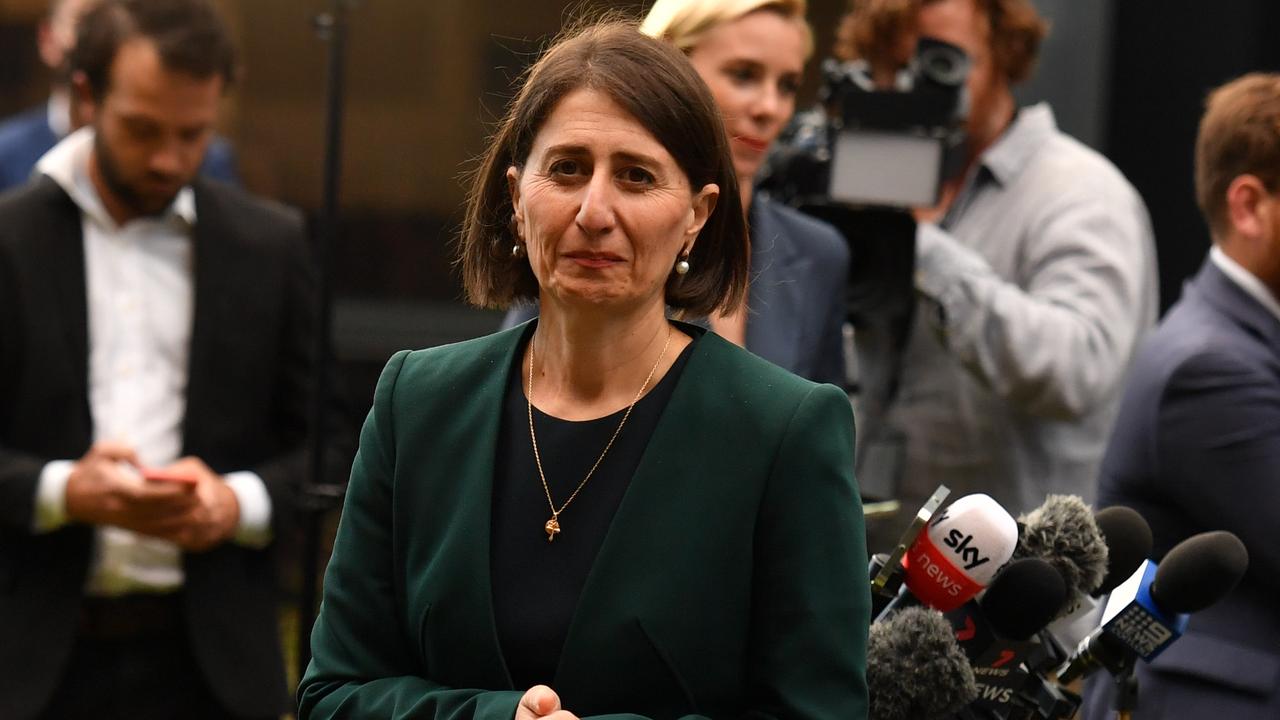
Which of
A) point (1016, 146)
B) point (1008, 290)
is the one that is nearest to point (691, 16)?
point (1008, 290)

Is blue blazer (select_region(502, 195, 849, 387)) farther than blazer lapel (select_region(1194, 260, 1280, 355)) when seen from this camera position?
Yes

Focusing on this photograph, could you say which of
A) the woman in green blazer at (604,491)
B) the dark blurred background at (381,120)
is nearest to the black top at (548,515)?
the woman in green blazer at (604,491)

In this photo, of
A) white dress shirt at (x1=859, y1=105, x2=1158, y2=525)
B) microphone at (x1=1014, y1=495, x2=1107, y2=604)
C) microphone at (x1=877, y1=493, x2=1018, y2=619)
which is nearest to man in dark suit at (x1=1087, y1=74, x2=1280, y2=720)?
white dress shirt at (x1=859, y1=105, x2=1158, y2=525)

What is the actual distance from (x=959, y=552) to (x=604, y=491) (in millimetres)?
443

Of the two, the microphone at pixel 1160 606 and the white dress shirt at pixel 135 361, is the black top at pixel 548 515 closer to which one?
the microphone at pixel 1160 606

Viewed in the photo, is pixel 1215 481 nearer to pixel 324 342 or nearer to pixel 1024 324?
pixel 1024 324

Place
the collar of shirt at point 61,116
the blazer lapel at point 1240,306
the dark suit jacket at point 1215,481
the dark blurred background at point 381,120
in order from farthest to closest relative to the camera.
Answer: the dark blurred background at point 381,120
the collar of shirt at point 61,116
the blazer lapel at point 1240,306
the dark suit jacket at point 1215,481

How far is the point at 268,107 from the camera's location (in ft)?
22.5

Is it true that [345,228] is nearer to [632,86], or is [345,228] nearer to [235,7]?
[235,7]

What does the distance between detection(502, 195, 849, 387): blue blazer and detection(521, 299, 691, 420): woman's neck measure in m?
0.94

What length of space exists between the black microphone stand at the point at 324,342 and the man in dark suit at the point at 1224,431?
1710 millimetres

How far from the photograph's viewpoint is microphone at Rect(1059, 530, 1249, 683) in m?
2.40

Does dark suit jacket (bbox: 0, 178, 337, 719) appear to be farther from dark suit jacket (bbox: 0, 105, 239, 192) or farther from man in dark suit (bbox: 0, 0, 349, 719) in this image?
dark suit jacket (bbox: 0, 105, 239, 192)

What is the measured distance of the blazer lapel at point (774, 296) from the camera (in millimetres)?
3205
